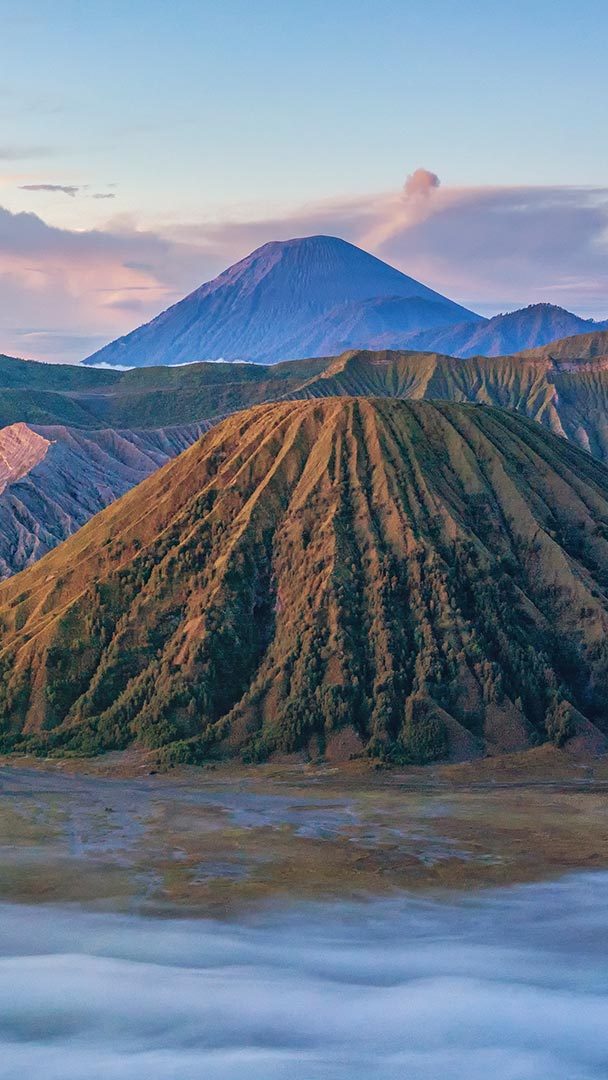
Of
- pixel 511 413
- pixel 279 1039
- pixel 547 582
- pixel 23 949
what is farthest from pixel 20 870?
pixel 511 413

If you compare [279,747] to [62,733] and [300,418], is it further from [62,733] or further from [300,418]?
[300,418]

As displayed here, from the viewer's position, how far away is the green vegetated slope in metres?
103

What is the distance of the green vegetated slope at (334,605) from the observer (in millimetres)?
102688

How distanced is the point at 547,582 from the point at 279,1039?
59006mm

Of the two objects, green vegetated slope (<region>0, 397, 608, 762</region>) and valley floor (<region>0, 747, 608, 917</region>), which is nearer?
valley floor (<region>0, 747, 608, 917</region>)

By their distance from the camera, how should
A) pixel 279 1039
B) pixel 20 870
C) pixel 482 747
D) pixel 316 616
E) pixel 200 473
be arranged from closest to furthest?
pixel 279 1039 → pixel 20 870 → pixel 482 747 → pixel 316 616 → pixel 200 473

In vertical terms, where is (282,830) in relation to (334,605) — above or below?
below

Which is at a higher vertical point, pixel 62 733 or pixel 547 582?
pixel 547 582

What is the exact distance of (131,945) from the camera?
220 ft

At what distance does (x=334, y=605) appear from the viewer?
107000 millimetres

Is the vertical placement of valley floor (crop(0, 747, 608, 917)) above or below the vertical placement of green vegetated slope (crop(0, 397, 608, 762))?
below

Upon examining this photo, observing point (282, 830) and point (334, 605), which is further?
point (334, 605)

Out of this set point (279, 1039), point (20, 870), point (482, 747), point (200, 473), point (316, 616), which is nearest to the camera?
point (279, 1039)

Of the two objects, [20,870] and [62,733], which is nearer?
[20,870]
